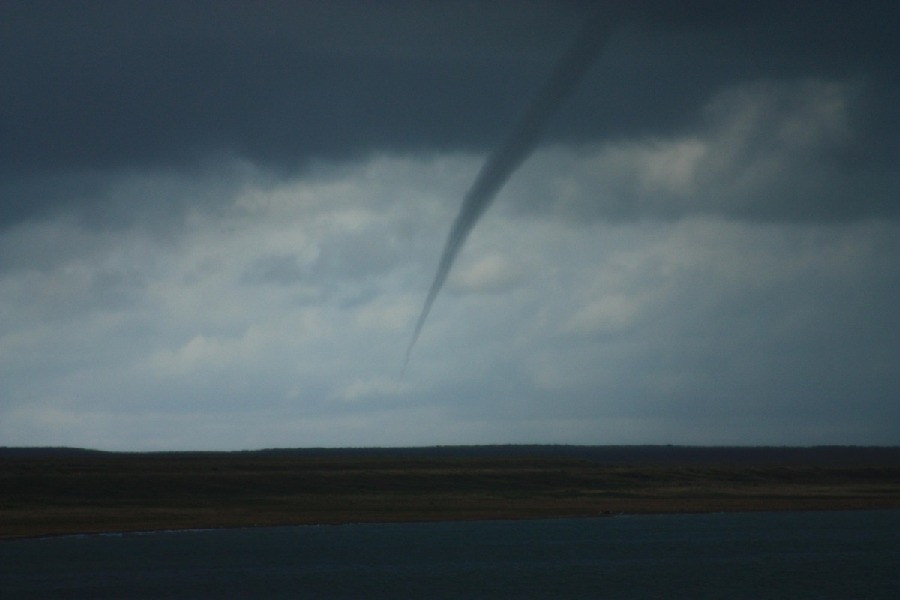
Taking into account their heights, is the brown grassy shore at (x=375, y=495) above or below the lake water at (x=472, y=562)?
above

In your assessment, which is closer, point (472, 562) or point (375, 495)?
point (472, 562)

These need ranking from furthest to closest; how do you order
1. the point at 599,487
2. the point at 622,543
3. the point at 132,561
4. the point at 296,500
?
1. the point at 599,487
2. the point at 296,500
3. the point at 622,543
4. the point at 132,561

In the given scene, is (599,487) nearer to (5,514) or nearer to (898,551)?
(898,551)

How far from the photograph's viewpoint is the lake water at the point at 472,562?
4791cm

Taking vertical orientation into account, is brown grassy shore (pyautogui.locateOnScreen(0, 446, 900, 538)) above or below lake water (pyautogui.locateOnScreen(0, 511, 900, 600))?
above

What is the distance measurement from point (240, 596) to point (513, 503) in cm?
4273

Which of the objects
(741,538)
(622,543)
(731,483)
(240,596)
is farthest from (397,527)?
(731,483)

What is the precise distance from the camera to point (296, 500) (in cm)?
8519

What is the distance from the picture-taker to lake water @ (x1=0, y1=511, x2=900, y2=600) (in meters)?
47.9

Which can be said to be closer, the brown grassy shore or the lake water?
the lake water

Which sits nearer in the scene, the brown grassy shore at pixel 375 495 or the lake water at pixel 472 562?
the lake water at pixel 472 562

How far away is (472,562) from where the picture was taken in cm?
5691

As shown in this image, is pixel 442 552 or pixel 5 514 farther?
pixel 5 514

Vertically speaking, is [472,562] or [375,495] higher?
[375,495]
